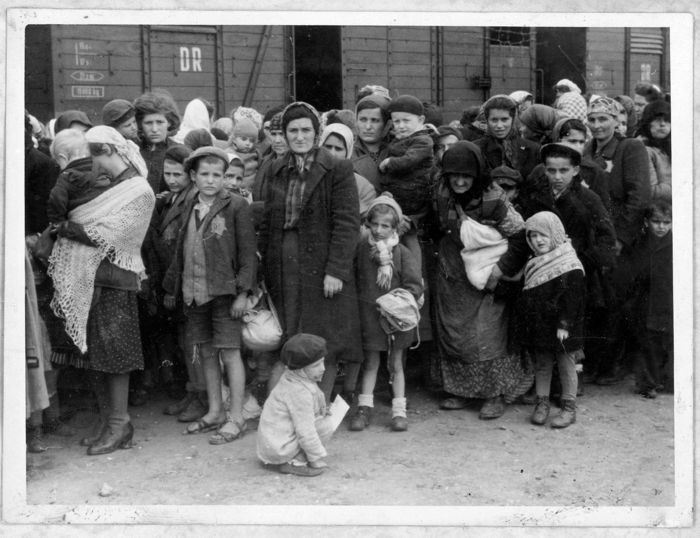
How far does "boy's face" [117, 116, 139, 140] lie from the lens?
4.50 metres

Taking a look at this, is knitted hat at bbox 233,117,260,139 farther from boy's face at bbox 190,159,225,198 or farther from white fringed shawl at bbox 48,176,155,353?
white fringed shawl at bbox 48,176,155,353

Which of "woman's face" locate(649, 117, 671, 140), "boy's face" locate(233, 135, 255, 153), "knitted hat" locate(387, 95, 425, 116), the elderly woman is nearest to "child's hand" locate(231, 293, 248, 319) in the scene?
the elderly woman

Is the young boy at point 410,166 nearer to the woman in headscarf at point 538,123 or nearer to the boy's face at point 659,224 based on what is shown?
the woman in headscarf at point 538,123

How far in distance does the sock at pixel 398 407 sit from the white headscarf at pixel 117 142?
1.77 metres

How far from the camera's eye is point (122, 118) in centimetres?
450

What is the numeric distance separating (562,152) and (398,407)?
1648mm

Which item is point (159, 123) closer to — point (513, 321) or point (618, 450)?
point (513, 321)

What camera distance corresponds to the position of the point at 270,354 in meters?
4.26

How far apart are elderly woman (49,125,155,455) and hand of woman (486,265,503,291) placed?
1831 mm

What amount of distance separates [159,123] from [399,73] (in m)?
3.16

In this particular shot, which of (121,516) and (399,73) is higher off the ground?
(399,73)

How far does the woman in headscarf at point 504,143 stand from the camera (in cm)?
475

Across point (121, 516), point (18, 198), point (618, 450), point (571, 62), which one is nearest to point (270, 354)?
point (121, 516)

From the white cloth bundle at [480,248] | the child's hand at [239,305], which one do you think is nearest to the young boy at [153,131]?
the child's hand at [239,305]
